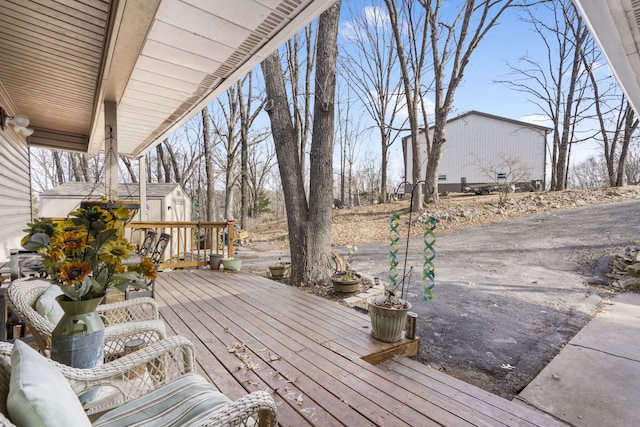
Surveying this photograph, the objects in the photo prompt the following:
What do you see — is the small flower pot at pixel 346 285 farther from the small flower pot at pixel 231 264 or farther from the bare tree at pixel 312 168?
the small flower pot at pixel 231 264

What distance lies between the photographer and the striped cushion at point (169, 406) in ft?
3.96

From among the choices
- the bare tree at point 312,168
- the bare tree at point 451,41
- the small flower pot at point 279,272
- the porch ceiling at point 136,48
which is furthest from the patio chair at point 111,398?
the bare tree at point 451,41

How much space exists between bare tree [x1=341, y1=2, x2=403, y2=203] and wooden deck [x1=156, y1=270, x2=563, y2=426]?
43.6ft

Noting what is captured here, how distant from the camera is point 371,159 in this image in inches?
1005

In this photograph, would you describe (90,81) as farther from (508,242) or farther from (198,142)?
(198,142)

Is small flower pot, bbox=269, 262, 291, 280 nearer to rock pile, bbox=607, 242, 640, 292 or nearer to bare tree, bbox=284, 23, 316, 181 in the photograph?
rock pile, bbox=607, 242, 640, 292

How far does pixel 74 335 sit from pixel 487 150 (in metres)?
22.8

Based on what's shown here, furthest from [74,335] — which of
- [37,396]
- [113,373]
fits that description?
[37,396]

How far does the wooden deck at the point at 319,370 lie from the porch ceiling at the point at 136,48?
250 cm

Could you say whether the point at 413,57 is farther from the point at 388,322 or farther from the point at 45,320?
the point at 45,320

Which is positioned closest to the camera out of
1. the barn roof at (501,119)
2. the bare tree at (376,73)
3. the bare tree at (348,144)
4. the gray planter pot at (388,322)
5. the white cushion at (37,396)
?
the white cushion at (37,396)

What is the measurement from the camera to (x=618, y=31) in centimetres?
191

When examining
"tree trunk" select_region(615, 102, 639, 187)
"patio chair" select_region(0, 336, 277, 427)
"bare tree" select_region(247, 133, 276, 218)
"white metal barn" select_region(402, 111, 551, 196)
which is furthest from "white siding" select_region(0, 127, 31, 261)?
"tree trunk" select_region(615, 102, 639, 187)

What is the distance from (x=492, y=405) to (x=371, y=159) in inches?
961
